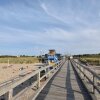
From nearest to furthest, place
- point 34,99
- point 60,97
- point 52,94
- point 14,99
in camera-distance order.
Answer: point 14,99 → point 34,99 → point 60,97 → point 52,94

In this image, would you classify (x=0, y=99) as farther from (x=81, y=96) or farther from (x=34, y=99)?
(x=81, y=96)

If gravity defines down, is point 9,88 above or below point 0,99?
above

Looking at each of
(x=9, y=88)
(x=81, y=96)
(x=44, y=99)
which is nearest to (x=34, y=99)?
(x=44, y=99)

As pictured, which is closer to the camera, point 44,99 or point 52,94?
point 44,99

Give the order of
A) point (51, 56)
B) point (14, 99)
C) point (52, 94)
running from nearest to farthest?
point (14, 99), point (52, 94), point (51, 56)

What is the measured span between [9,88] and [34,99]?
13.7 feet

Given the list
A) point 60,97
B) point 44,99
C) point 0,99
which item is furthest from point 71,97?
point 0,99

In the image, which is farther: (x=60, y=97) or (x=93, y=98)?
(x=60, y=97)

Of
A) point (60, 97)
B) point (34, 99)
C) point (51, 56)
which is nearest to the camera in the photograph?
point (34, 99)

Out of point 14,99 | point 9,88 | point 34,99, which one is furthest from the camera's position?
point 34,99

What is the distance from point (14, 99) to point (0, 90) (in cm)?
140

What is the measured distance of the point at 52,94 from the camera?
11.1 m

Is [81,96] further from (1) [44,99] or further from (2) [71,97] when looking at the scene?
(1) [44,99]

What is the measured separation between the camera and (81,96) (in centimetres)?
1069
